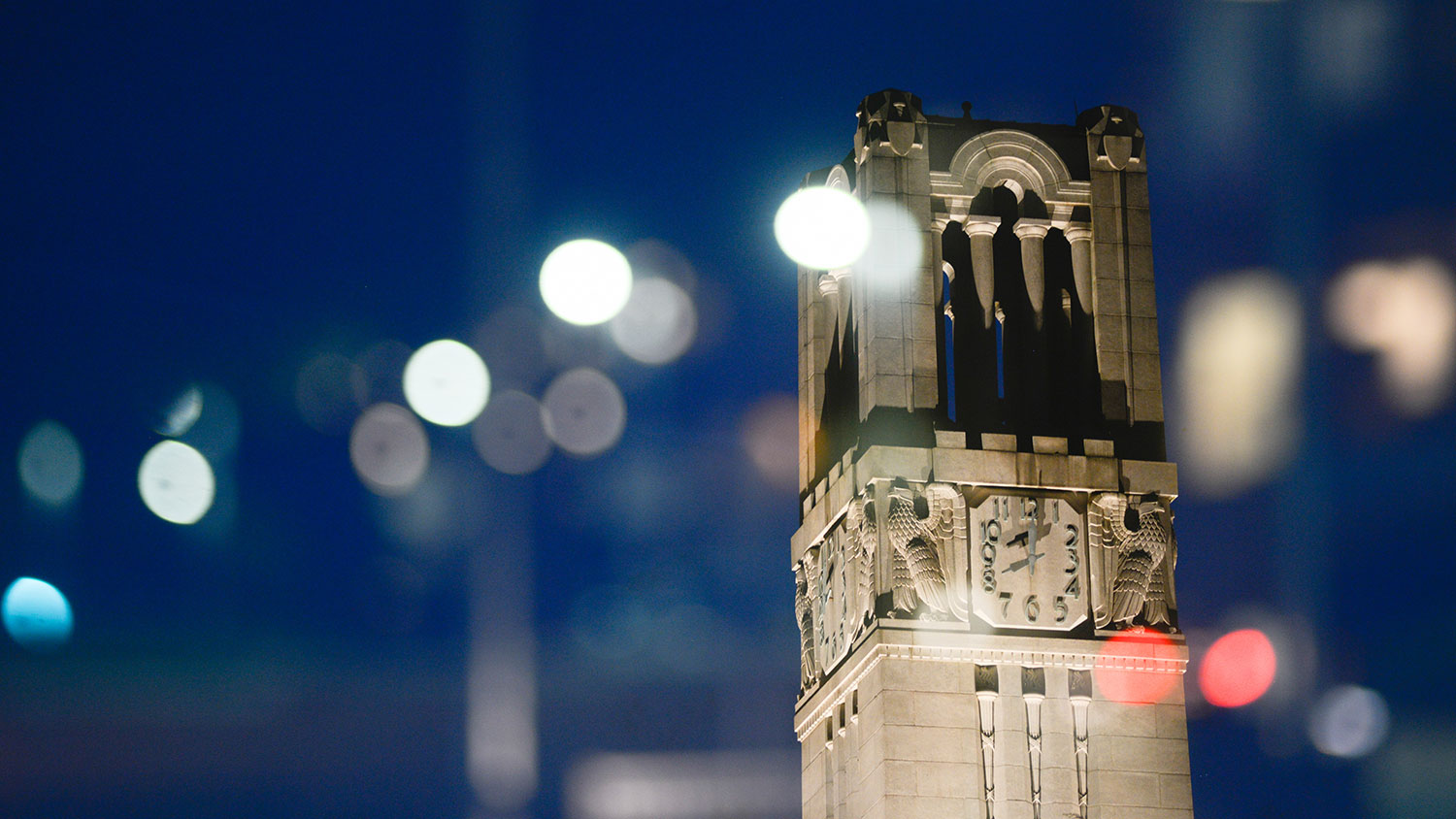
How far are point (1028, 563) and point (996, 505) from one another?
1.45 metres

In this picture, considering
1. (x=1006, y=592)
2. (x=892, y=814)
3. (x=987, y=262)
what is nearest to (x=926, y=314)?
(x=987, y=262)

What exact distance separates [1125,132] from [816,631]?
13703mm

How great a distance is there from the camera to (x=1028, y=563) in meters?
47.0

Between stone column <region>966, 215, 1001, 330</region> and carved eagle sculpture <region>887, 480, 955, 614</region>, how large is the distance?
5.25m

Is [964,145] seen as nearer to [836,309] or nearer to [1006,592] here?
[836,309]

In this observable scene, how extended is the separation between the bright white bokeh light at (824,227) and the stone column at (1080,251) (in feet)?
15.8

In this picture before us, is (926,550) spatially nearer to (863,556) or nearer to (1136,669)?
(863,556)

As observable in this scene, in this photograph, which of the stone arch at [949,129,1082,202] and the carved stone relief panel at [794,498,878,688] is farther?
the stone arch at [949,129,1082,202]

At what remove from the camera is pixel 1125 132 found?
5044 cm

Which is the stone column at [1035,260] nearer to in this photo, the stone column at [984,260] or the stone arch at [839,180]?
the stone column at [984,260]

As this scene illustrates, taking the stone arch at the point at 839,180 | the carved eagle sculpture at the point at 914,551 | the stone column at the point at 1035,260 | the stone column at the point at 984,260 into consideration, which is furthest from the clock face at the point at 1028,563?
the stone arch at the point at 839,180

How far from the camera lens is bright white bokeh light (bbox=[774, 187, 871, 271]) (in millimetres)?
50406

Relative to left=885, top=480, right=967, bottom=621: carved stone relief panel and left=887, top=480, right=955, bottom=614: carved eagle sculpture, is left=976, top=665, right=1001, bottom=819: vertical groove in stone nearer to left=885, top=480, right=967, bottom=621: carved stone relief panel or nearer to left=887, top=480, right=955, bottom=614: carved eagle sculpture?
left=885, top=480, right=967, bottom=621: carved stone relief panel

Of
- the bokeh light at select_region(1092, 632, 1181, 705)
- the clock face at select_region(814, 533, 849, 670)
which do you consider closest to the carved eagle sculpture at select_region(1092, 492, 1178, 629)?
the bokeh light at select_region(1092, 632, 1181, 705)
